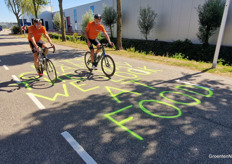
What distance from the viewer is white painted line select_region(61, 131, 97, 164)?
2239mm

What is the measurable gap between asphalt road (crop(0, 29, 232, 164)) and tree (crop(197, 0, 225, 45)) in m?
12.8

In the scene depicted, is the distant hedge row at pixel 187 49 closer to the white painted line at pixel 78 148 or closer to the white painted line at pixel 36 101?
the white painted line at pixel 36 101

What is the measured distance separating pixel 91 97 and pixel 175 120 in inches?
89.7

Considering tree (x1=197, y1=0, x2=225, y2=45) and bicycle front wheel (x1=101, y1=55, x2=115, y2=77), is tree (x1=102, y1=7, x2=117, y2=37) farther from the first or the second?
bicycle front wheel (x1=101, y1=55, x2=115, y2=77)

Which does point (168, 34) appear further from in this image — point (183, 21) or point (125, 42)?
point (125, 42)

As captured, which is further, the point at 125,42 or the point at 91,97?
the point at 125,42

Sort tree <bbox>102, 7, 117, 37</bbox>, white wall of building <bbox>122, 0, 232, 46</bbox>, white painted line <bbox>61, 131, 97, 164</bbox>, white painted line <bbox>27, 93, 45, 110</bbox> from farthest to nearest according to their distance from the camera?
tree <bbox>102, 7, 117, 37</bbox> → white wall of building <bbox>122, 0, 232, 46</bbox> → white painted line <bbox>27, 93, 45, 110</bbox> → white painted line <bbox>61, 131, 97, 164</bbox>

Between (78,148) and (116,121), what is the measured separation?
3.21 feet


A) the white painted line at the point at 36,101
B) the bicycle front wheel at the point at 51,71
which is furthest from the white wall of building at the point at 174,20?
the white painted line at the point at 36,101

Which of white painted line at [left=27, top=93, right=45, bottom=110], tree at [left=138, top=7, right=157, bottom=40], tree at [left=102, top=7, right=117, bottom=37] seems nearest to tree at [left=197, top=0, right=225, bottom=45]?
tree at [left=138, top=7, right=157, bottom=40]

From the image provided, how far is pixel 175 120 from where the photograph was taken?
3.21 metres

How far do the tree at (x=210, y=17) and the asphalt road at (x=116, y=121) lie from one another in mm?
12782

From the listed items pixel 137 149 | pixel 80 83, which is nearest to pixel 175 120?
pixel 137 149

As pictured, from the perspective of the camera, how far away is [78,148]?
2461 millimetres
